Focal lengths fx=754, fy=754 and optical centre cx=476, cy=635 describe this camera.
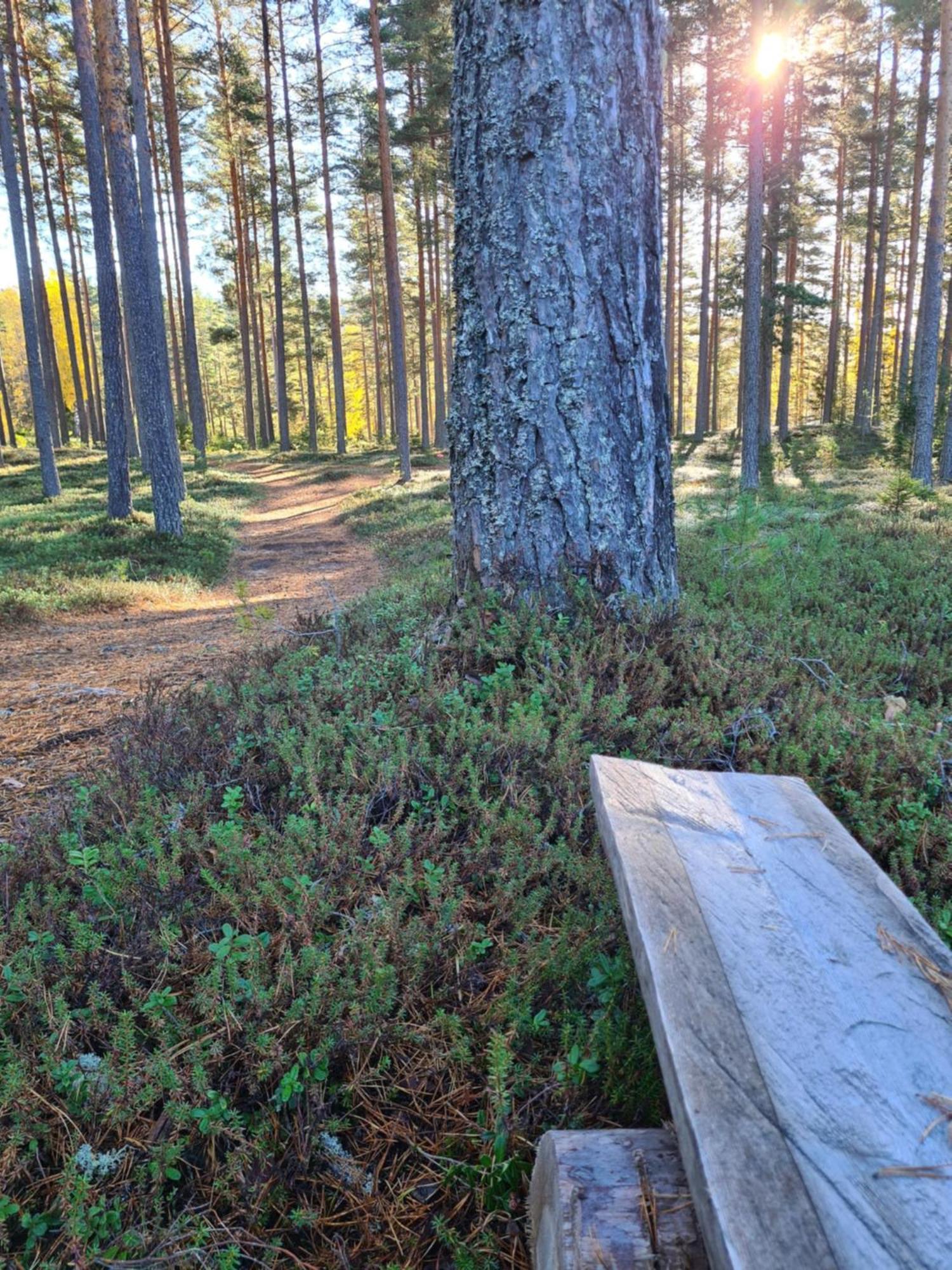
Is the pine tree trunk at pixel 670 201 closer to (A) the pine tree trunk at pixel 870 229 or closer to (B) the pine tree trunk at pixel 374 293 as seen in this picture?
(A) the pine tree trunk at pixel 870 229

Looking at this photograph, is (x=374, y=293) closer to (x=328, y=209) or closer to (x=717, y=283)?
(x=328, y=209)

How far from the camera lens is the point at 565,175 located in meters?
3.53

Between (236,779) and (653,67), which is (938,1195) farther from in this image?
(653,67)

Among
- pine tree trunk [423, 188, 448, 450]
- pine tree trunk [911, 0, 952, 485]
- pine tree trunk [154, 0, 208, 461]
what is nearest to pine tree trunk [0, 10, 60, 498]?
pine tree trunk [154, 0, 208, 461]

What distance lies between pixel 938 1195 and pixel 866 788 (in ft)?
5.76

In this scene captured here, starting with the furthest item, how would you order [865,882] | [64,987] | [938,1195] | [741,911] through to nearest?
[64,987], [865,882], [741,911], [938,1195]

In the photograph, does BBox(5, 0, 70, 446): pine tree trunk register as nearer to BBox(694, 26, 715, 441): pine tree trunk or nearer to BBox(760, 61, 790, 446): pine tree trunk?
BBox(694, 26, 715, 441): pine tree trunk

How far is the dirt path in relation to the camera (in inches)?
157

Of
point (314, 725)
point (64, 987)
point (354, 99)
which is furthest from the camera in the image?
point (354, 99)

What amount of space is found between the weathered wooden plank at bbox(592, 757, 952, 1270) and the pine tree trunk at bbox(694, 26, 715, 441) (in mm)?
22003

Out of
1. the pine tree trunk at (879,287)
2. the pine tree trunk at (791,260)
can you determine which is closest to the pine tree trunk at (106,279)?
the pine tree trunk at (791,260)

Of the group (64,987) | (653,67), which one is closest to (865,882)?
(64,987)

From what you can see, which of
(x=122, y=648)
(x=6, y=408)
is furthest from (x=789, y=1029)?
(x=6, y=408)

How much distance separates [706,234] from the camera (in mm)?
25297
